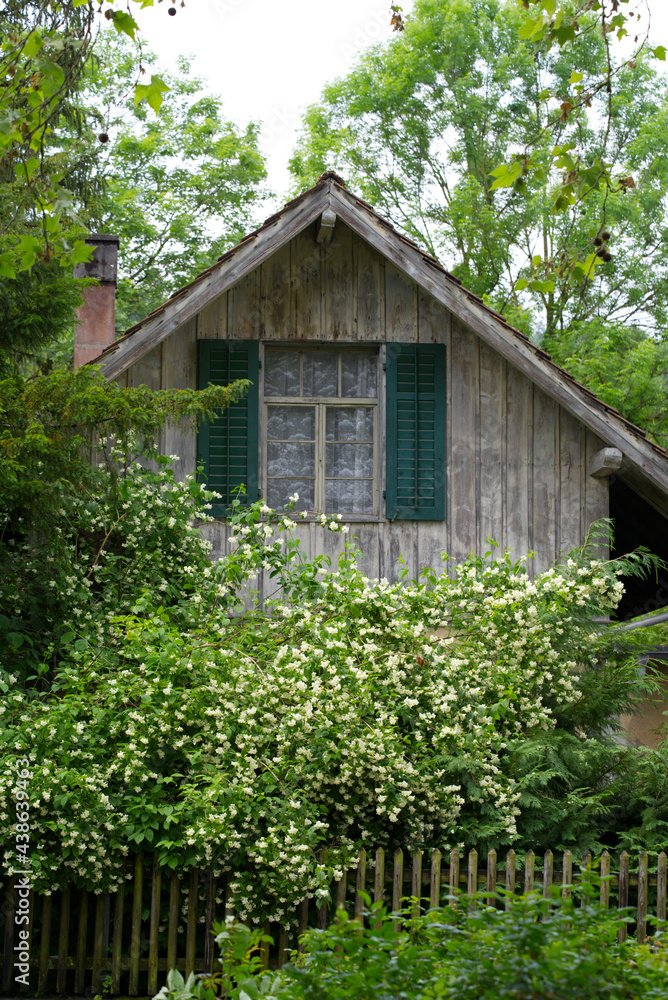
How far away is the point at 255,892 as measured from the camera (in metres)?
6.25

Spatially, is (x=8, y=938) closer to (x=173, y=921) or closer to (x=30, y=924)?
(x=30, y=924)

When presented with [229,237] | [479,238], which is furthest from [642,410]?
[229,237]

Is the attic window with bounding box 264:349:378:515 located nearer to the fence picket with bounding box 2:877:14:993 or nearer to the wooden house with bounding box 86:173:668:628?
the wooden house with bounding box 86:173:668:628

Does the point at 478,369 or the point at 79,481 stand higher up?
the point at 478,369

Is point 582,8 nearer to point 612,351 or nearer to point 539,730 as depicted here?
point 539,730

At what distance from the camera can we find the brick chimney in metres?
10.6

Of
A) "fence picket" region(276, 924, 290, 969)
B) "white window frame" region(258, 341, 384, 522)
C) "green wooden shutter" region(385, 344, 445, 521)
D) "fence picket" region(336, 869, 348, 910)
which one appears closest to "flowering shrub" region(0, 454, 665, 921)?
"fence picket" region(336, 869, 348, 910)

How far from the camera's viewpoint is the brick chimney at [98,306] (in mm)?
10594

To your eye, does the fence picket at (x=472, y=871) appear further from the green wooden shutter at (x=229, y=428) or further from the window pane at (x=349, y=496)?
the green wooden shutter at (x=229, y=428)

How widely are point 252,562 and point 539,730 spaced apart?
92.0 inches

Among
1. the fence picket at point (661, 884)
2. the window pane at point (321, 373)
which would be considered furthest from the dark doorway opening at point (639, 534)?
the fence picket at point (661, 884)

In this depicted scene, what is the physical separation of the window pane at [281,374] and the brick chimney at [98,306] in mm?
1760

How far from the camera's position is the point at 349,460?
988cm

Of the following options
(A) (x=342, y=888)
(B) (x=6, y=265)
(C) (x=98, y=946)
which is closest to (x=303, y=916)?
(A) (x=342, y=888)
